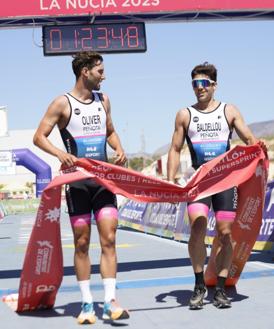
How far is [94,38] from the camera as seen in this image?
9.40 m

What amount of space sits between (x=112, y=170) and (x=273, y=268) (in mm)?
2966

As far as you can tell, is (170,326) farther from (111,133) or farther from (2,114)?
(2,114)

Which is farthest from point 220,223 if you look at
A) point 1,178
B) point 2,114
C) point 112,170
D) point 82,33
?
point 1,178

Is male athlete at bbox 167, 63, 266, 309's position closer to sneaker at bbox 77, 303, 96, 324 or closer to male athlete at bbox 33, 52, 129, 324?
male athlete at bbox 33, 52, 129, 324

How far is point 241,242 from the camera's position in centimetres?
584

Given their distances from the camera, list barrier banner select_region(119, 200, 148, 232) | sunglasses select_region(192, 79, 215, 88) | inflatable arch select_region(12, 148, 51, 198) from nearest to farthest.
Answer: sunglasses select_region(192, 79, 215, 88)
barrier banner select_region(119, 200, 148, 232)
inflatable arch select_region(12, 148, 51, 198)

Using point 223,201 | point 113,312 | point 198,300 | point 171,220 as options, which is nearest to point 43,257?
point 113,312

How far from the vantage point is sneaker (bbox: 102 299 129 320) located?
461cm

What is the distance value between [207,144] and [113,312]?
1.79 meters

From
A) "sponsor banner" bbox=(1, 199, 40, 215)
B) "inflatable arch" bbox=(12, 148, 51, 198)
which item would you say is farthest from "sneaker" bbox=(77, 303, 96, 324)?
"sponsor banner" bbox=(1, 199, 40, 215)

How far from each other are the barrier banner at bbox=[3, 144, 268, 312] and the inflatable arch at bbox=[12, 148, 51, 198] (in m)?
27.3

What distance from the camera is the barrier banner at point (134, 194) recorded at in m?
4.98

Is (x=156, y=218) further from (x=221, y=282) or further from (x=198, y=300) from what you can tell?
(x=198, y=300)

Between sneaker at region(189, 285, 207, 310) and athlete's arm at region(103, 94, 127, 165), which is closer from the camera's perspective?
sneaker at region(189, 285, 207, 310)
